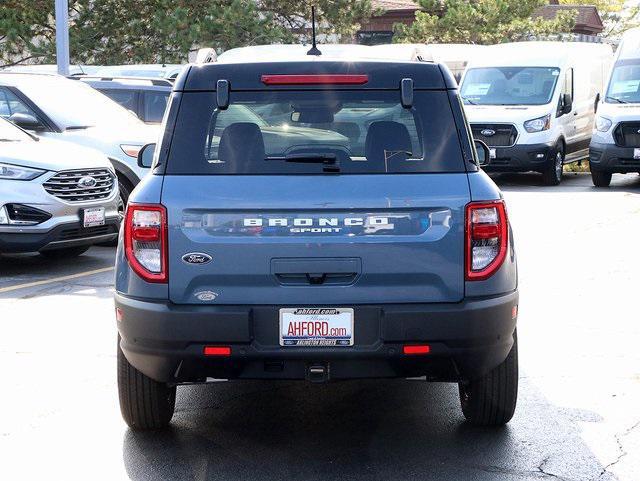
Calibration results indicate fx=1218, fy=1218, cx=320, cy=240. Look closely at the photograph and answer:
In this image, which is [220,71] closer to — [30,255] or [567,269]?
[567,269]

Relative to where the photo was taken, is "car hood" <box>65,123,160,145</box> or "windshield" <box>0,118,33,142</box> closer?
"windshield" <box>0,118,33,142</box>

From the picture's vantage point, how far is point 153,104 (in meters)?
16.2

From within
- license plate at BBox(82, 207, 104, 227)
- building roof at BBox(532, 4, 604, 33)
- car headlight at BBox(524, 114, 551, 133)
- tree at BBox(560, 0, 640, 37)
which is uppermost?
license plate at BBox(82, 207, 104, 227)

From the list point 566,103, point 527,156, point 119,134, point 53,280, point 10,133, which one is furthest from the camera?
point 566,103

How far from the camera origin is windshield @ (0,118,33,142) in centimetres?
1138

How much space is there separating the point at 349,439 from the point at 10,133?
700 cm

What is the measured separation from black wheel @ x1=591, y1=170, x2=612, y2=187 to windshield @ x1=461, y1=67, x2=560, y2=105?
→ 163 cm

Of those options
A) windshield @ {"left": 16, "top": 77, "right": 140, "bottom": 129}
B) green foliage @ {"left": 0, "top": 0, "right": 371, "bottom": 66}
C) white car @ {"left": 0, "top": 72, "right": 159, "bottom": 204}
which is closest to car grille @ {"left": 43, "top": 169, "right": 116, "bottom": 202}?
white car @ {"left": 0, "top": 72, "right": 159, "bottom": 204}

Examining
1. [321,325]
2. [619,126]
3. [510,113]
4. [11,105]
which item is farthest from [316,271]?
[510,113]

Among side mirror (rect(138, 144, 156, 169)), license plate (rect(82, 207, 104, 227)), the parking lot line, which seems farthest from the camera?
license plate (rect(82, 207, 104, 227))

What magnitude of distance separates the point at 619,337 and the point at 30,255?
21.7 feet

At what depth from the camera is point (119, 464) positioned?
5.18m

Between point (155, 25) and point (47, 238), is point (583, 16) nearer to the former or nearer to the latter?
point (155, 25)

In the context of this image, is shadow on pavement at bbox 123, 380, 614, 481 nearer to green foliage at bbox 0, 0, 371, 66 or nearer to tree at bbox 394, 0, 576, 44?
green foliage at bbox 0, 0, 371, 66
